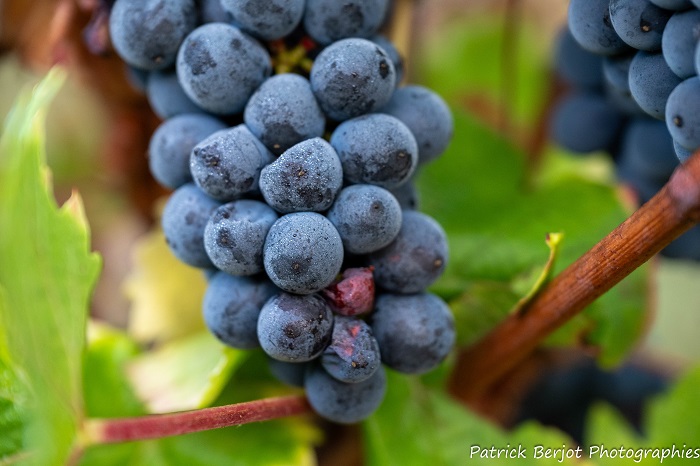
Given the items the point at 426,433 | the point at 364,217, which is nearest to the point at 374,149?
the point at 364,217

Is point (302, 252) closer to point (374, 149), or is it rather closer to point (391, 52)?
point (374, 149)

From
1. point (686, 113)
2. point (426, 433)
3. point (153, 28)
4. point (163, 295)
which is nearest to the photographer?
point (686, 113)

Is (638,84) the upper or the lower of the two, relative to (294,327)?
upper

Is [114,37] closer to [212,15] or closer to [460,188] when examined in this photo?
[212,15]

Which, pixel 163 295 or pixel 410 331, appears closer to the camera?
pixel 410 331

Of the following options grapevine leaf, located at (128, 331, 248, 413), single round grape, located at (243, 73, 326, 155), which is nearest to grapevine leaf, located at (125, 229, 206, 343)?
grapevine leaf, located at (128, 331, 248, 413)

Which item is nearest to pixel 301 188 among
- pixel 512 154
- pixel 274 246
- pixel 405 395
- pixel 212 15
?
pixel 274 246
